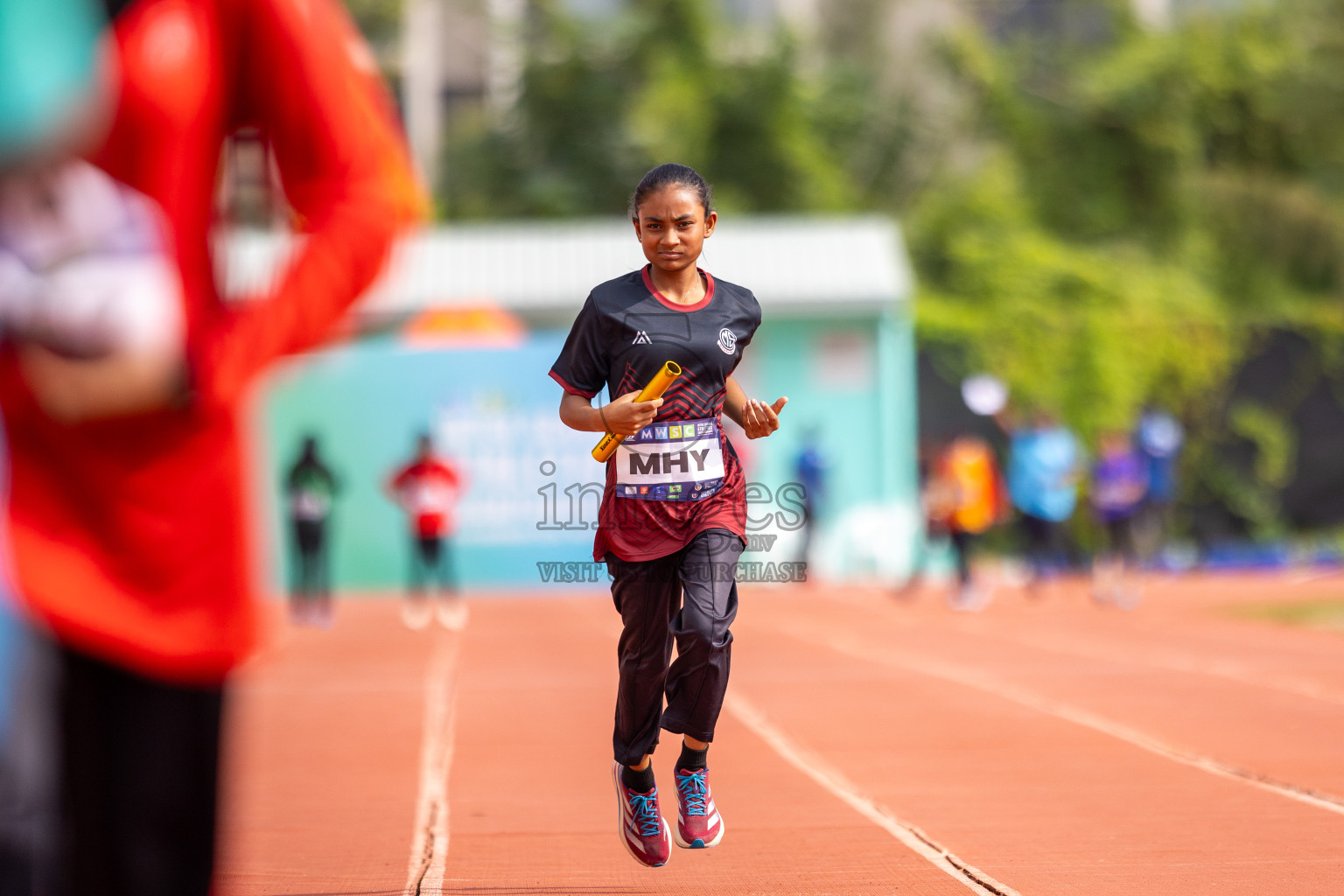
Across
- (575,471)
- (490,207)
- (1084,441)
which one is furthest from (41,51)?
(490,207)

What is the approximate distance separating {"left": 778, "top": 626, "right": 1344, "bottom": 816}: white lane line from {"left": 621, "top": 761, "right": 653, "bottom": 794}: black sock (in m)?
2.37

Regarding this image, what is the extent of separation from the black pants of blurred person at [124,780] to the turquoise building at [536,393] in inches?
650

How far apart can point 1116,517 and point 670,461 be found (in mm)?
12541

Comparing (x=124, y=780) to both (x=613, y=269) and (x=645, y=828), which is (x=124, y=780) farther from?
(x=613, y=269)

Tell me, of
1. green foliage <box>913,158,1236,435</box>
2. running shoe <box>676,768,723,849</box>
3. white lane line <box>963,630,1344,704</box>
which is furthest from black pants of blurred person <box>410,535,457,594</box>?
running shoe <box>676,768,723,849</box>

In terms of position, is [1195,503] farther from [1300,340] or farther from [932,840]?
[932,840]

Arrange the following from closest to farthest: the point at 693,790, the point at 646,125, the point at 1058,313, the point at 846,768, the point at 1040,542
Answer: the point at 693,790, the point at 846,768, the point at 1040,542, the point at 1058,313, the point at 646,125

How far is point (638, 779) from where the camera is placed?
4562mm

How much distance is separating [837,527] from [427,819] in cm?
1533

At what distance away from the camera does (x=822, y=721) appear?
26.6 ft

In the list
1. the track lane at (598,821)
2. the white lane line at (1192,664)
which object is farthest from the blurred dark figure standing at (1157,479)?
the track lane at (598,821)

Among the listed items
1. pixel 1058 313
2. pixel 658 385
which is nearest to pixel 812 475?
pixel 1058 313

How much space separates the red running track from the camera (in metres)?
4.77

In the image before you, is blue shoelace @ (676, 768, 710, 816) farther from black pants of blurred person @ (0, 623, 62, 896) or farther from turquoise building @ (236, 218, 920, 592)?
turquoise building @ (236, 218, 920, 592)
